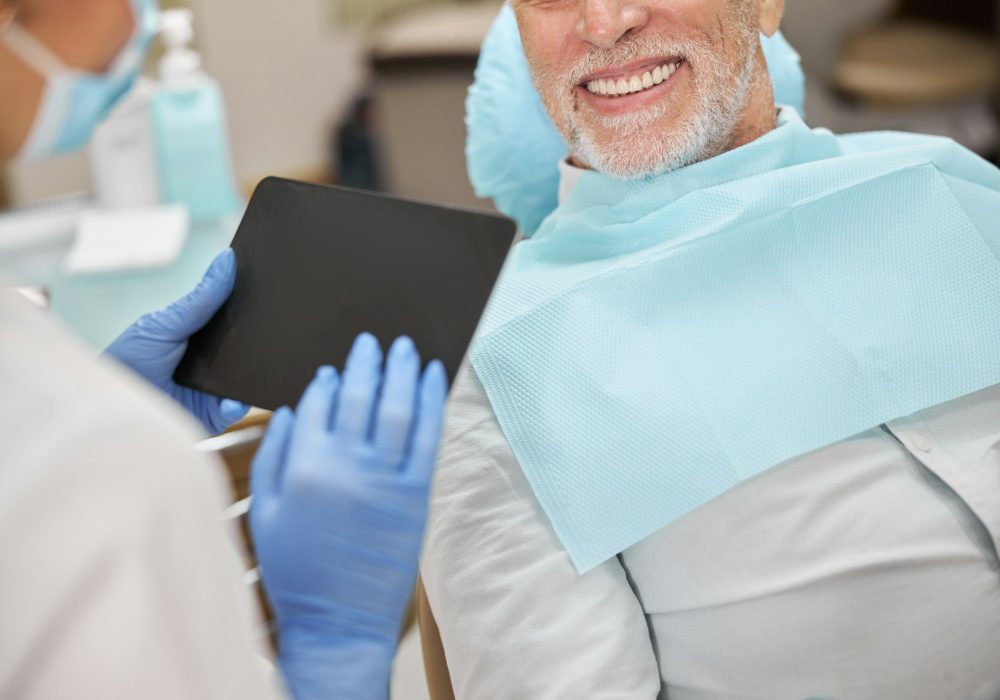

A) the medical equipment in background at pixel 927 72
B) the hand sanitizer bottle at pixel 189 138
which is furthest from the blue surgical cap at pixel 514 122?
the medical equipment in background at pixel 927 72

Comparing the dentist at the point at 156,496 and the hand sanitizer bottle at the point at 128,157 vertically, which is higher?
the dentist at the point at 156,496

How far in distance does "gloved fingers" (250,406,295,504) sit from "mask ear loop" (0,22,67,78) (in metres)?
0.32

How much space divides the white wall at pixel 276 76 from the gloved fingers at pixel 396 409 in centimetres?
242

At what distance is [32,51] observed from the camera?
31.1 inches

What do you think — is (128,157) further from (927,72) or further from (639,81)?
(927,72)

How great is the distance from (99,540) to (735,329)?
0.68 meters

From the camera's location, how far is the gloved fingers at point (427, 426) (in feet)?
2.82

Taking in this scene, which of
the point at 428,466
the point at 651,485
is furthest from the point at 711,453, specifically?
the point at 428,466

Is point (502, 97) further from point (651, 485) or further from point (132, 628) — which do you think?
point (132, 628)

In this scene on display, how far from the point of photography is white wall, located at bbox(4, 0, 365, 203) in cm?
315

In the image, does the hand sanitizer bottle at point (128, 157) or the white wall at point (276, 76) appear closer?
the hand sanitizer bottle at point (128, 157)

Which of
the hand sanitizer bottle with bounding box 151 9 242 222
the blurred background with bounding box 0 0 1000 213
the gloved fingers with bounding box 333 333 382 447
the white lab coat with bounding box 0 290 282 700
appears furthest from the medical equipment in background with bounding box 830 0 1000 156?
the white lab coat with bounding box 0 290 282 700

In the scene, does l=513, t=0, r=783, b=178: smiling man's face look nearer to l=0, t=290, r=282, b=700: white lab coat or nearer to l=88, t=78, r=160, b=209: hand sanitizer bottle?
l=0, t=290, r=282, b=700: white lab coat

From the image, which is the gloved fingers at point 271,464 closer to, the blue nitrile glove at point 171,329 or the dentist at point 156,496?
the dentist at point 156,496
